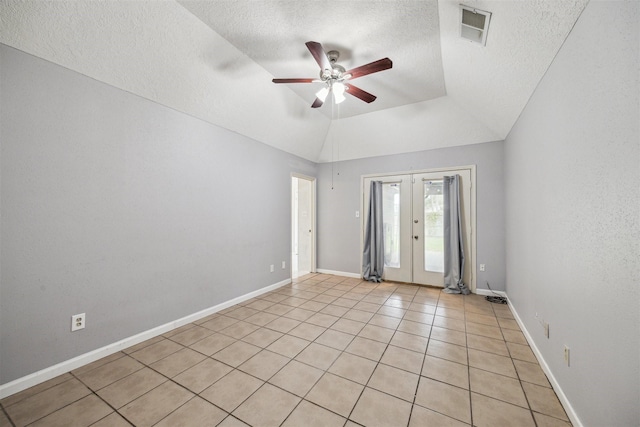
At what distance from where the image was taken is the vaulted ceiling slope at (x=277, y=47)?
1765 millimetres

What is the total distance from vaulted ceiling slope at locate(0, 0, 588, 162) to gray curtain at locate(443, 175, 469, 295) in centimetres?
107

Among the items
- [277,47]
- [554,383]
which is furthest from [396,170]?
[554,383]

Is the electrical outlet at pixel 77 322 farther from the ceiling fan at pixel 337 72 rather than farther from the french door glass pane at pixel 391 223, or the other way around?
the french door glass pane at pixel 391 223

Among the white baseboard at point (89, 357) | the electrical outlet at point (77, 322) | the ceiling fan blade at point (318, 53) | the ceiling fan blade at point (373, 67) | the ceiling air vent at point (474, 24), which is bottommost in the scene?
the white baseboard at point (89, 357)

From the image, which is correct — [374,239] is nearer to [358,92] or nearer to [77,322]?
[358,92]

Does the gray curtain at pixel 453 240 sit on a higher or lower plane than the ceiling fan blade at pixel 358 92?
lower

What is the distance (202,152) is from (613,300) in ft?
12.3

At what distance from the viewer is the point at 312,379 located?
76.4 inches

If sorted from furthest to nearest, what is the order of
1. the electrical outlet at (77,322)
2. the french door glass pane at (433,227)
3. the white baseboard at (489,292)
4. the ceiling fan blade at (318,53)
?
the french door glass pane at (433,227) < the white baseboard at (489,292) < the electrical outlet at (77,322) < the ceiling fan blade at (318,53)

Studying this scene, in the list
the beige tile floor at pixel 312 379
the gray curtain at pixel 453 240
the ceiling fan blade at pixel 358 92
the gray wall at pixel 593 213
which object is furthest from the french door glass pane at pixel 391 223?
the gray wall at pixel 593 213

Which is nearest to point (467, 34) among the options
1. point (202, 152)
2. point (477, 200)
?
point (477, 200)

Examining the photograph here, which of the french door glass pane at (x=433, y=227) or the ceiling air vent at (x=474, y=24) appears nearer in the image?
the ceiling air vent at (x=474, y=24)

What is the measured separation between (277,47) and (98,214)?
2.39 metres

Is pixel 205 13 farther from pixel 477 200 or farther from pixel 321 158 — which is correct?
pixel 477 200
